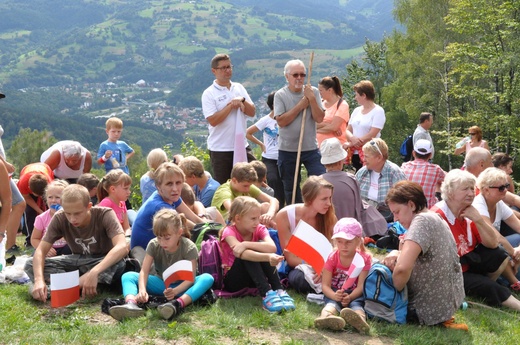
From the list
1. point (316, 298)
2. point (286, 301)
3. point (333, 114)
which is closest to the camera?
point (286, 301)

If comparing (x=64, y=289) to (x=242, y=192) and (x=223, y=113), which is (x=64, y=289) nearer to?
(x=242, y=192)

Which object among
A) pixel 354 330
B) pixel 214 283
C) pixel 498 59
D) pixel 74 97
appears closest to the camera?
pixel 354 330

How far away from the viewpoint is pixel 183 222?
5613 millimetres

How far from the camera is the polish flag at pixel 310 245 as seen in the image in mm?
5547

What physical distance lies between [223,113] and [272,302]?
3842mm

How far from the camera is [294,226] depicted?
619cm

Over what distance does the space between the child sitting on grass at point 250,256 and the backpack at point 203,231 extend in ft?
1.64

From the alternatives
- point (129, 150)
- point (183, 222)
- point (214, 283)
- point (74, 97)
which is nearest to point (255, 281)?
point (214, 283)

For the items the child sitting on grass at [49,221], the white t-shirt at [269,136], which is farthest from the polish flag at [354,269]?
the white t-shirt at [269,136]

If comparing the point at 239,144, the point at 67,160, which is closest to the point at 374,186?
the point at 239,144

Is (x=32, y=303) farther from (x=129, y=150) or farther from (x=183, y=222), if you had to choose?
(x=129, y=150)

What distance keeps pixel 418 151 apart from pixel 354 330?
3765mm

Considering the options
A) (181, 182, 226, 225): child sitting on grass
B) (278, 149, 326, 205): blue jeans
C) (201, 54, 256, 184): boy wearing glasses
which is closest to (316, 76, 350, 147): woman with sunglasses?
(278, 149, 326, 205): blue jeans

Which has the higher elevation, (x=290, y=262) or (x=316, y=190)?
(x=316, y=190)
